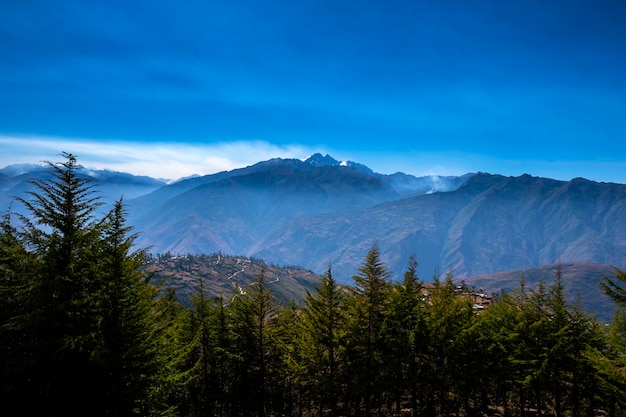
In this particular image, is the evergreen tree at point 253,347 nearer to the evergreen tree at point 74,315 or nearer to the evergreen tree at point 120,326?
the evergreen tree at point 120,326

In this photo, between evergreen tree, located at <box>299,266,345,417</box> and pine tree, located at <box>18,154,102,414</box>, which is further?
evergreen tree, located at <box>299,266,345,417</box>

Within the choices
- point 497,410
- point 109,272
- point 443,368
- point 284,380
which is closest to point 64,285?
point 109,272

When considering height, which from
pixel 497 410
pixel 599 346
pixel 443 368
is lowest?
pixel 497 410

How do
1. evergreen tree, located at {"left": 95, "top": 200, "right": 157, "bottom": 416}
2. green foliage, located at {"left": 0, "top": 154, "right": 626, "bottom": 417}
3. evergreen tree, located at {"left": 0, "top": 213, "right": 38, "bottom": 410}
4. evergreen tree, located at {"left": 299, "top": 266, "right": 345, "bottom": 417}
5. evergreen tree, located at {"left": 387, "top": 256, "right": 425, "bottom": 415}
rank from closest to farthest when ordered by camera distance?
evergreen tree, located at {"left": 0, "top": 213, "right": 38, "bottom": 410} < green foliage, located at {"left": 0, "top": 154, "right": 626, "bottom": 417} < evergreen tree, located at {"left": 95, "top": 200, "right": 157, "bottom": 416} < evergreen tree, located at {"left": 299, "top": 266, "right": 345, "bottom": 417} < evergreen tree, located at {"left": 387, "top": 256, "right": 425, "bottom": 415}

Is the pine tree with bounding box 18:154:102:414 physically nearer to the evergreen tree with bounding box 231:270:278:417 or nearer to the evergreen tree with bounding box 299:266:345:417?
the evergreen tree with bounding box 299:266:345:417

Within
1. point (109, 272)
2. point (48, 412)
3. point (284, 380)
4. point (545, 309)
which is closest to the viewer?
point (48, 412)

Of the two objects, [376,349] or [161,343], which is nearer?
[161,343]

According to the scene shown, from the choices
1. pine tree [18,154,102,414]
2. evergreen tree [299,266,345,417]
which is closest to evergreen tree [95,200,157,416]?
pine tree [18,154,102,414]

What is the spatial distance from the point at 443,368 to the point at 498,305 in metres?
10.6

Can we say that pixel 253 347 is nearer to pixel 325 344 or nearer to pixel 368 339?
pixel 325 344

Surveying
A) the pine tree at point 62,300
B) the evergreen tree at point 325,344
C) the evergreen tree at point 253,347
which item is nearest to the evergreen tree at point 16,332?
the pine tree at point 62,300

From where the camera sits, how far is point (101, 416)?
15.9m

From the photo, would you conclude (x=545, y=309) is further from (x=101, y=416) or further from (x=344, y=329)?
(x=101, y=416)

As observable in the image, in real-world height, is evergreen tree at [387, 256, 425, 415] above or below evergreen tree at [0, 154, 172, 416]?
below
